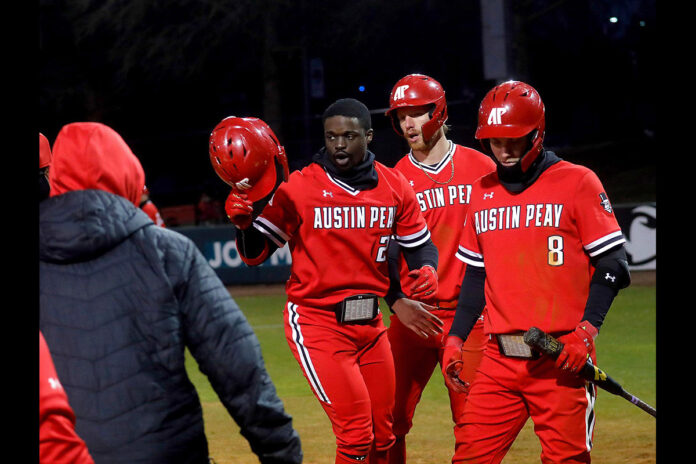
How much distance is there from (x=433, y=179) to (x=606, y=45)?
33.8 metres

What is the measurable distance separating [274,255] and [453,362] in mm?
15926

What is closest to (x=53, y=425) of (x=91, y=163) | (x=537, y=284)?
(x=91, y=163)

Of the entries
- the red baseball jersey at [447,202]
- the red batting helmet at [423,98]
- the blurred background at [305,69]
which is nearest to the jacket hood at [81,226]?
the red baseball jersey at [447,202]

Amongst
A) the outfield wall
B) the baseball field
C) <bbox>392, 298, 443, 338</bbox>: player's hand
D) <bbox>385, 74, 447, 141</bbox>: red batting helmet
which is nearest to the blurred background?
the outfield wall

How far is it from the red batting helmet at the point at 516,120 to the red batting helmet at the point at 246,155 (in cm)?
121

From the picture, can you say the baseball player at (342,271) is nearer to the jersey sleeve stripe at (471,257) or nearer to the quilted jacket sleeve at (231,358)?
the jersey sleeve stripe at (471,257)

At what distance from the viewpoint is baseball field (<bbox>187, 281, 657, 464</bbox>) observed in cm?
761

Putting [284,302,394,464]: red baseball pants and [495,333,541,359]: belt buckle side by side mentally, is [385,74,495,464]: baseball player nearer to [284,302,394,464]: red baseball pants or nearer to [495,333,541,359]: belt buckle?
[284,302,394,464]: red baseball pants

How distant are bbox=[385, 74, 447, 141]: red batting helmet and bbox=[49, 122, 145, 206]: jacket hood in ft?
12.3

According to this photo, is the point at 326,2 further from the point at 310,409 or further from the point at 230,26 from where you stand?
the point at 310,409

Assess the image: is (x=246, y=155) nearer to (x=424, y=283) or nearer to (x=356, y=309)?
(x=356, y=309)

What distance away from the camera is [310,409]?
31.6 feet

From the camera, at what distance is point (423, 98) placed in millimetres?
6988

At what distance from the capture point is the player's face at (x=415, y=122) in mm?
7059
